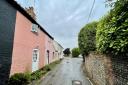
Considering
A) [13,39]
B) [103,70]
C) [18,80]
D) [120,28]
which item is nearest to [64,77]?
[18,80]

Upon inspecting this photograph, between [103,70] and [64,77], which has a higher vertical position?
[103,70]

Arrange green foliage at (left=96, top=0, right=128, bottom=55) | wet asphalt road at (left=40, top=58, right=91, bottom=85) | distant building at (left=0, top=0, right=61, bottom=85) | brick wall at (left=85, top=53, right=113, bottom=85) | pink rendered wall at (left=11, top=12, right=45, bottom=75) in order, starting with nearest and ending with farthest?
green foliage at (left=96, top=0, right=128, bottom=55) < brick wall at (left=85, top=53, right=113, bottom=85) < distant building at (left=0, top=0, right=61, bottom=85) < pink rendered wall at (left=11, top=12, right=45, bottom=75) < wet asphalt road at (left=40, top=58, right=91, bottom=85)

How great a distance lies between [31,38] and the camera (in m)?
18.0

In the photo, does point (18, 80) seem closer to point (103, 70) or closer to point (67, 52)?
point (103, 70)

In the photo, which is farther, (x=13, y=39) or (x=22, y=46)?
(x=22, y=46)

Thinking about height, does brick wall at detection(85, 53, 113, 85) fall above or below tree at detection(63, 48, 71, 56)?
below

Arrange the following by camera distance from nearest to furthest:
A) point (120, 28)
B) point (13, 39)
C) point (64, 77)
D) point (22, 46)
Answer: point (120, 28) → point (13, 39) → point (22, 46) → point (64, 77)

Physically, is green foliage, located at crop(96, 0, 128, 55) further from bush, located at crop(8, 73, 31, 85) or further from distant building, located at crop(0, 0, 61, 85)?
bush, located at crop(8, 73, 31, 85)

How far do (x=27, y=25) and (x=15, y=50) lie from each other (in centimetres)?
392

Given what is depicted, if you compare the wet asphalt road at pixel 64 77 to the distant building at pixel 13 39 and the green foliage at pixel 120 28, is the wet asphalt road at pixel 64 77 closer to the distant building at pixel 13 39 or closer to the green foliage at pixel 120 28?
the distant building at pixel 13 39

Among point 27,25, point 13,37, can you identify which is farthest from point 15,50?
point 27,25

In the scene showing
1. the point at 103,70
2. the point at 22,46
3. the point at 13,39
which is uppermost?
the point at 13,39

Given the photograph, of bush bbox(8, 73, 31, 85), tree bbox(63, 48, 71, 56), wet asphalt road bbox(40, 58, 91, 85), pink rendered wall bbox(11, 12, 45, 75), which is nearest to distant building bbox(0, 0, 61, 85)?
pink rendered wall bbox(11, 12, 45, 75)

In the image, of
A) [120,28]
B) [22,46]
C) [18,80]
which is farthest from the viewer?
[22,46]
